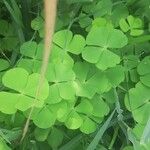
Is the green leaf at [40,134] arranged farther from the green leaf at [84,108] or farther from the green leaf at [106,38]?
the green leaf at [106,38]

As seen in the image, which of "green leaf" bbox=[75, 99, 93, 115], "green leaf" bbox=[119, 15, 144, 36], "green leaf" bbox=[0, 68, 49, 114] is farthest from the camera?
"green leaf" bbox=[119, 15, 144, 36]

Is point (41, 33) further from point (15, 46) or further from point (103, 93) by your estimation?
point (103, 93)

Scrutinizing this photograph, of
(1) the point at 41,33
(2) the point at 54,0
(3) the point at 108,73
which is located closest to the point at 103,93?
(3) the point at 108,73

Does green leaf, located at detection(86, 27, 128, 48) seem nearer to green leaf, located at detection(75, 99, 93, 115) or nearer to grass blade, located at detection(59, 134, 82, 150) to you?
green leaf, located at detection(75, 99, 93, 115)

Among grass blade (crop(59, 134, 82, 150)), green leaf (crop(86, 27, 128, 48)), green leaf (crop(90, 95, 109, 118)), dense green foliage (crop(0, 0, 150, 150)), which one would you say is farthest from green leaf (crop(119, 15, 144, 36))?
grass blade (crop(59, 134, 82, 150))

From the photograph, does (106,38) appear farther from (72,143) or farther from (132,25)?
(72,143)

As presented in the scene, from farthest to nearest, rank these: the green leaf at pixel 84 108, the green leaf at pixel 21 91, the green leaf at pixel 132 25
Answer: the green leaf at pixel 132 25 < the green leaf at pixel 84 108 < the green leaf at pixel 21 91

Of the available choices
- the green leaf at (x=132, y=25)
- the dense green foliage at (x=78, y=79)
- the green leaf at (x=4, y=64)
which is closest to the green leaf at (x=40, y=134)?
the dense green foliage at (x=78, y=79)

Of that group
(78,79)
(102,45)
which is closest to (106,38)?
(102,45)
